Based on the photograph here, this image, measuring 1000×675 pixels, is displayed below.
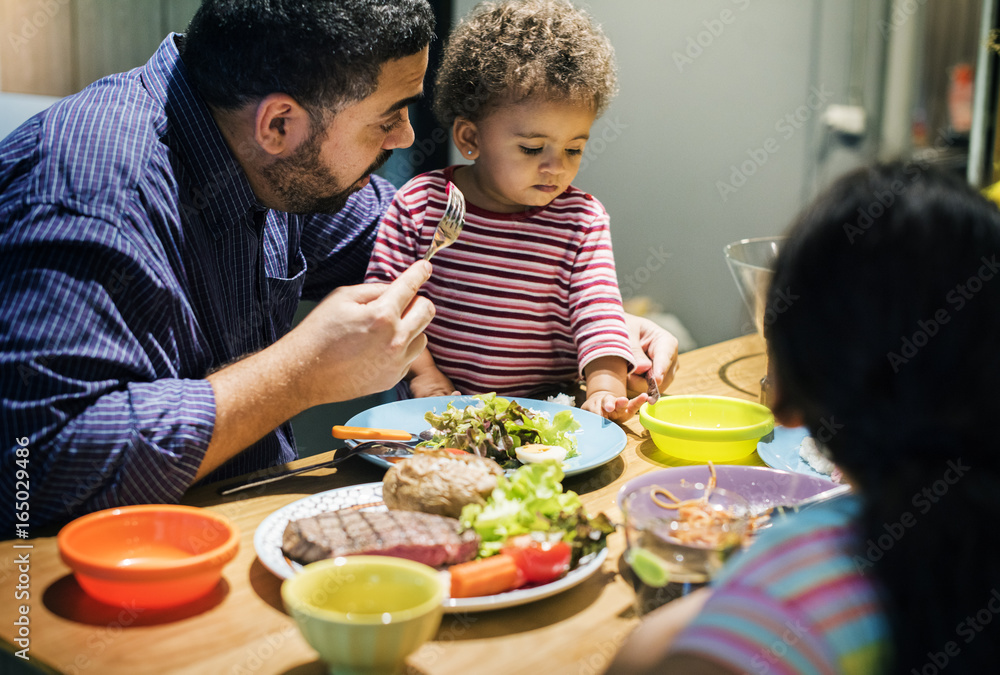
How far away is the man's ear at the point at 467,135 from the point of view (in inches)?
69.1

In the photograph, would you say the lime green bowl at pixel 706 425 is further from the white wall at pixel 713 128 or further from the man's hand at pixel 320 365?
the white wall at pixel 713 128

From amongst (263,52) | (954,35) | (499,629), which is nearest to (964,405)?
(499,629)

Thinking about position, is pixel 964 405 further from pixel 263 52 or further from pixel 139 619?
pixel 263 52

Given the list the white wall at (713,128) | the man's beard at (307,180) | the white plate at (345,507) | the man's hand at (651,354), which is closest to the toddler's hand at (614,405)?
the man's hand at (651,354)

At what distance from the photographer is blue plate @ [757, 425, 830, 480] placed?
1211 millimetres

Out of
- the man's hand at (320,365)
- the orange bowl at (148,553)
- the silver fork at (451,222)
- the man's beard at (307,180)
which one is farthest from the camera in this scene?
the silver fork at (451,222)

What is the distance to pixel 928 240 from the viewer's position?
0.56 m

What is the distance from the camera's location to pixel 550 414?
143cm

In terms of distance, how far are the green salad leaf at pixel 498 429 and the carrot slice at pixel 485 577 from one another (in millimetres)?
361

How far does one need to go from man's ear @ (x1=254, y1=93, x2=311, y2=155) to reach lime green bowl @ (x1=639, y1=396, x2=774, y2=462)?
73cm

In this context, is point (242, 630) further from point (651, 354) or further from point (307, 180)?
point (651, 354)

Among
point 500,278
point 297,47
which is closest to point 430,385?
point 500,278

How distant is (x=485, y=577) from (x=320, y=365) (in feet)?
1.49

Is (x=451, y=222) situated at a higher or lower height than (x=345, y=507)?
higher
